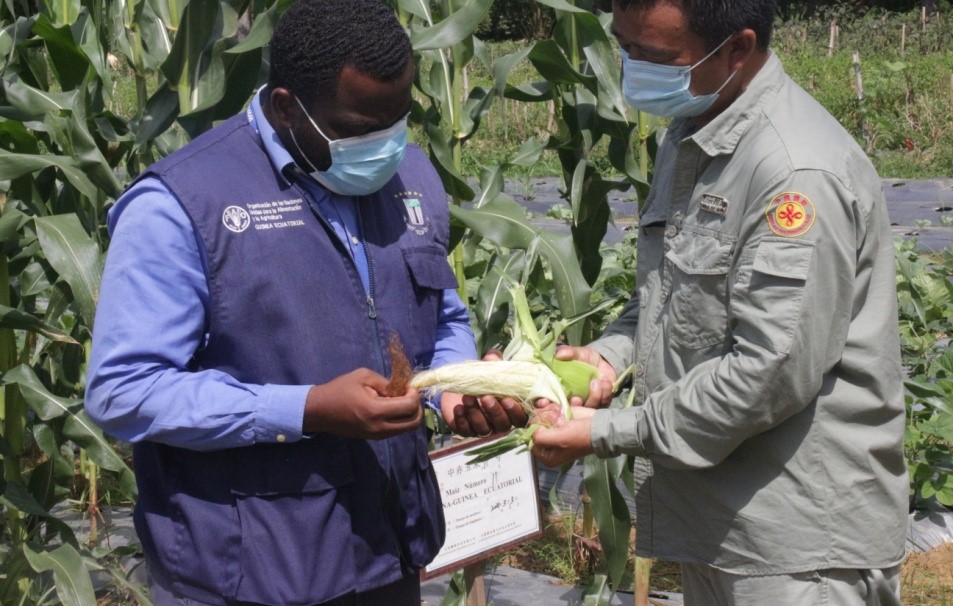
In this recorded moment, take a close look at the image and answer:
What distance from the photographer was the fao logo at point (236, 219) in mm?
2064

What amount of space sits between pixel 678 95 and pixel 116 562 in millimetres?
2570

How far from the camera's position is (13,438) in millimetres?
3430

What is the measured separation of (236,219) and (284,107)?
0.85 ft

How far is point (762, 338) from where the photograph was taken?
6.45 ft

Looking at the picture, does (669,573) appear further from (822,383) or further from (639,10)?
(639,10)

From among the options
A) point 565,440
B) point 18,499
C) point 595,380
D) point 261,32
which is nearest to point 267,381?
point 565,440

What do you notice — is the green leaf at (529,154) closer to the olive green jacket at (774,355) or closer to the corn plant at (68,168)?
the corn plant at (68,168)

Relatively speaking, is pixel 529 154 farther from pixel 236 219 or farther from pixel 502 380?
pixel 236 219

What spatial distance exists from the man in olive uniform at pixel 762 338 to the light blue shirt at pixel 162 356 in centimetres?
68

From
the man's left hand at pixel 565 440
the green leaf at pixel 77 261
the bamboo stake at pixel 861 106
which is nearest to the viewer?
the man's left hand at pixel 565 440

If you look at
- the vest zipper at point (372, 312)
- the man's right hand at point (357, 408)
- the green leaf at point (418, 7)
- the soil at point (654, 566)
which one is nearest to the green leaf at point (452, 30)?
the green leaf at point (418, 7)

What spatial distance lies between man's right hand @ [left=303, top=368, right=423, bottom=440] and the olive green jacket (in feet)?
1.53

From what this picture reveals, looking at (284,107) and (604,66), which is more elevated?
(284,107)

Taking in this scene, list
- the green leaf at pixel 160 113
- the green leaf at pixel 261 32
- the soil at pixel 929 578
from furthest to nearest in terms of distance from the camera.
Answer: the soil at pixel 929 578
the green leaf at pixel 160 113
the green leaf at pixel 261 32
